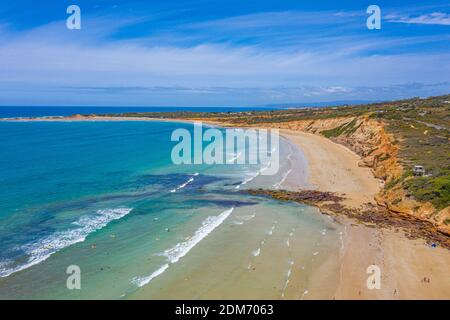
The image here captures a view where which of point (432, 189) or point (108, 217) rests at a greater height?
point (432, 189)

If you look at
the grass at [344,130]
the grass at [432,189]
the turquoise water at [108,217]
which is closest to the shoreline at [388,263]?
the grass at [432,189]

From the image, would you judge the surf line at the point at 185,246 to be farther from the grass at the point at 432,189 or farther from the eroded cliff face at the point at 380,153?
the grass at the point at 432,189

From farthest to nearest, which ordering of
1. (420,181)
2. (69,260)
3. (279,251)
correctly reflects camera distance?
(420,181), (279,251), (69,260)

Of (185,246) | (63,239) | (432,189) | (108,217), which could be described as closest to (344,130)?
(432,189)

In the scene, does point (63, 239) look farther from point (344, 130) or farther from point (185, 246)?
point (344, 130)

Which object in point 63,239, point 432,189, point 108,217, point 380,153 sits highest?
point 380,153

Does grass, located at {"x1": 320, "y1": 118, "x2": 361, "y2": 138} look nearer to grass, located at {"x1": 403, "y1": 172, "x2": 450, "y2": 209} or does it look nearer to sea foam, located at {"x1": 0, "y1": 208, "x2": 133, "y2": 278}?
grass, located at {"x1": 403, "y1": 172, "x2": 450, "y2": 209}
